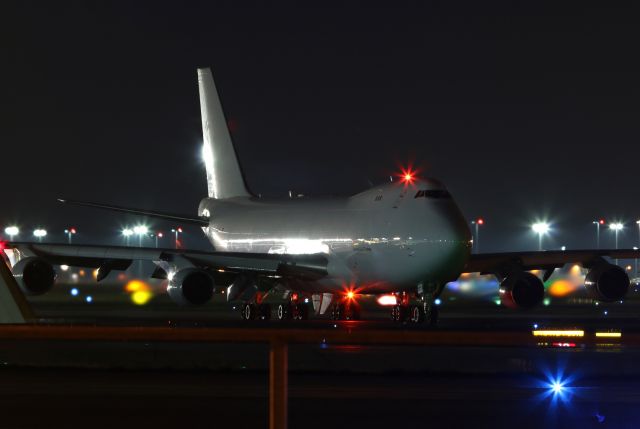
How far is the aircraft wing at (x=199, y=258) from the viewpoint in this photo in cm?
4525

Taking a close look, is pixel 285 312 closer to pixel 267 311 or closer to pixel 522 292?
pixel 267 311

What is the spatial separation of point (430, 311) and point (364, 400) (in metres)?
24.0

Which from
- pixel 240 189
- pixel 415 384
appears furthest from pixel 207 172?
pixel 415 384

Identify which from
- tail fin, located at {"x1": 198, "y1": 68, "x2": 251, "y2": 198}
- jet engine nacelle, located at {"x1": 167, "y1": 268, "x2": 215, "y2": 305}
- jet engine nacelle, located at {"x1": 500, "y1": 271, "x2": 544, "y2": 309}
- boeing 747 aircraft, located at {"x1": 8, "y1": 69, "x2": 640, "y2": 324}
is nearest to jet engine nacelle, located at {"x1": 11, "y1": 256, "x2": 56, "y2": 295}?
boeing 747 aircraft, located at {"x1": 8, "y1": 69, "x2": 640, "y2": 324}

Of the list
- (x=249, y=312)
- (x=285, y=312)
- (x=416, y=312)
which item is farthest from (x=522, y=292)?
(x=249, y=312)

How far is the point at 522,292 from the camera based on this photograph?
4569 centimetres

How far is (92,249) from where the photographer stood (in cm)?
4591

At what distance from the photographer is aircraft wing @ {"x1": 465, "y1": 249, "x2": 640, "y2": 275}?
155 feet

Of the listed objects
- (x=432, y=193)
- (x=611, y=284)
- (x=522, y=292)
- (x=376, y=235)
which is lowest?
(x=522, y=292)

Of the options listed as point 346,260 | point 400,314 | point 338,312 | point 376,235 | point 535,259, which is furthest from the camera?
point 535,259

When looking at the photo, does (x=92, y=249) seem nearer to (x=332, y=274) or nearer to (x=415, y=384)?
(x=332, y=274)

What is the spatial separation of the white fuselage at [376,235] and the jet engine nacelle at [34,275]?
10227 mm

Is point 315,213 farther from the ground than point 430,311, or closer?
farther from the ground

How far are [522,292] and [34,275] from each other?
18636mm
